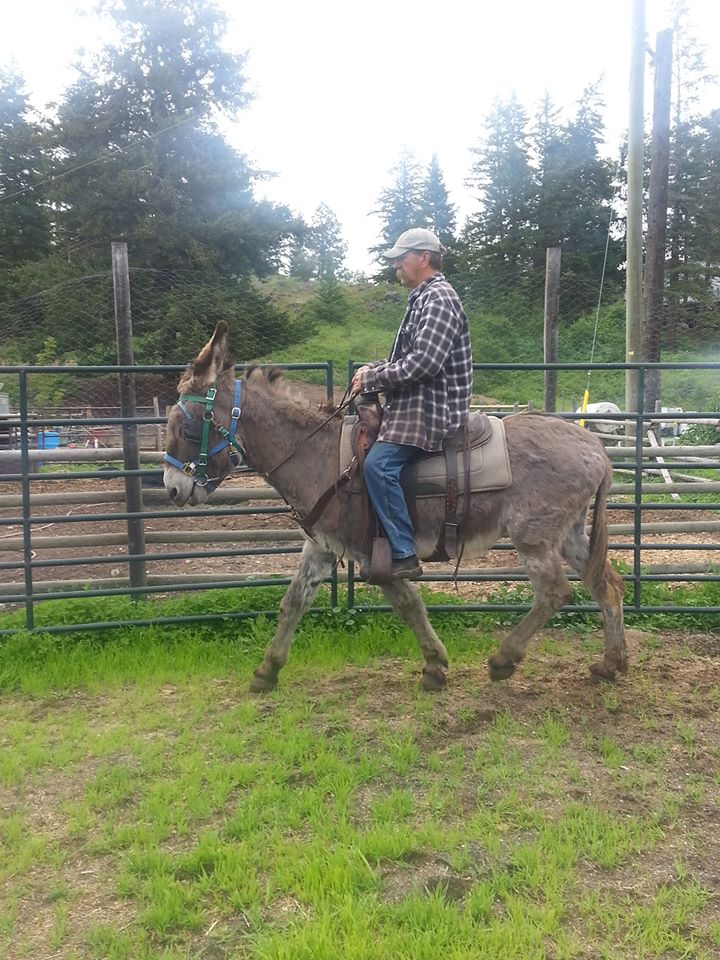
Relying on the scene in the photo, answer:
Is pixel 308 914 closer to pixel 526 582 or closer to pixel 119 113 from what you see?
pixel 526 582

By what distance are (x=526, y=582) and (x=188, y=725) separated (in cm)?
343

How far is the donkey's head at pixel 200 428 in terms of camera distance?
4223 mm

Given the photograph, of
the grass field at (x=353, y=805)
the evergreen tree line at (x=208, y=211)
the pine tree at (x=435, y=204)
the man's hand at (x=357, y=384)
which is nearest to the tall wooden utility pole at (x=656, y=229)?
the evergreen tree line at (x=208, y=211)

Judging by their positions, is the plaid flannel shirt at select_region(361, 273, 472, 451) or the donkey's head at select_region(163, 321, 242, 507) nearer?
the plaid flannel shirt at select_region(361, 273, 472, 451)

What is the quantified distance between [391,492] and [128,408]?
9.57 ft

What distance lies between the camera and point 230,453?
4320 mm

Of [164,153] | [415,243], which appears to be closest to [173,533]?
[415,243]

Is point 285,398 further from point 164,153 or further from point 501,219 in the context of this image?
point 164,153

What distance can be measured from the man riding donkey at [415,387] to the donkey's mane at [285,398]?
15.7 inches

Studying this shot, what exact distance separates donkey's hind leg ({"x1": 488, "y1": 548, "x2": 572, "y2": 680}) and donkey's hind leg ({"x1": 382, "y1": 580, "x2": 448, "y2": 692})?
0.37 m

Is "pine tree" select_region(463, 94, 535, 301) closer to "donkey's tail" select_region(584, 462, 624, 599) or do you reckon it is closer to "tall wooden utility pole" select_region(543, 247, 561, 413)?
"tall wooden utility pole" select_region(543, 247, 561, 413)

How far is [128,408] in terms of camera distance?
236 inches

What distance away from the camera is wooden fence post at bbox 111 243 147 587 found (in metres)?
5.83

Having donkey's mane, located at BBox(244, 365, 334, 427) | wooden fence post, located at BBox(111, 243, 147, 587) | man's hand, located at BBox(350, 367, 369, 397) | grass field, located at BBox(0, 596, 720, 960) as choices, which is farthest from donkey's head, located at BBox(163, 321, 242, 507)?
wooden fence post, located at BBox(111, 243, 147, 587)
